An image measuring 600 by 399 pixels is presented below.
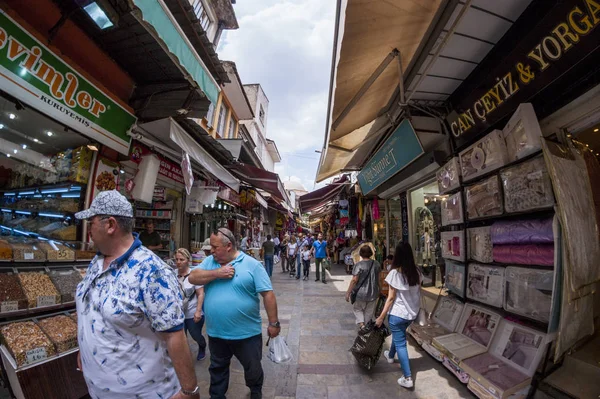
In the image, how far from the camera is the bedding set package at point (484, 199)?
3.46 meters

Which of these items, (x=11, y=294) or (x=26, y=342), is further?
(x=11, y=294)

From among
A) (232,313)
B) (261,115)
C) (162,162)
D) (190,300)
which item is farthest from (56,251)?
(261,115)

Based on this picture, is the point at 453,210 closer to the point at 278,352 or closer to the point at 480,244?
the point at 480,244

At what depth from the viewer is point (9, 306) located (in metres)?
2.57

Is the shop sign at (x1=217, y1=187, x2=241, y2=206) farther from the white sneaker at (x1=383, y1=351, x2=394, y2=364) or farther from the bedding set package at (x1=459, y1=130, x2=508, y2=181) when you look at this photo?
the bedding set package at (x1=459, y1=130, x2=508, y2=181)

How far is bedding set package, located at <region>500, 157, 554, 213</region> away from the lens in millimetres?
2729

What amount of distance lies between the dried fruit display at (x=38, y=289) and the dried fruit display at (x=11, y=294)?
51mm

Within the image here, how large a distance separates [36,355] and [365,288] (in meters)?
3.90

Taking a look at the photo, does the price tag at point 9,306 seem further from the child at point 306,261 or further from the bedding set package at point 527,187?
the child at point 306,261

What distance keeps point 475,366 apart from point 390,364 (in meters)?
1.15

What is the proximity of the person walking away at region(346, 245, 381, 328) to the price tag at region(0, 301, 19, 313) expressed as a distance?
389cm

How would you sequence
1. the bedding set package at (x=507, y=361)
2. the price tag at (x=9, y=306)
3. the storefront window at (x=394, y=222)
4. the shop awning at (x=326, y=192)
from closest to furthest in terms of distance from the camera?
the price tag at (x=9, y=306)
the bedding set package at (x=507, y=361)
the storefront window at (x=394, y=222)
the shop awning at (x=326, y=192)

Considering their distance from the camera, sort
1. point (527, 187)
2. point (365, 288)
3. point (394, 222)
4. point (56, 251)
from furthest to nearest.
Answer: point (394, 222) < point (365, 288) < point (56, 251) < point (527, 187)

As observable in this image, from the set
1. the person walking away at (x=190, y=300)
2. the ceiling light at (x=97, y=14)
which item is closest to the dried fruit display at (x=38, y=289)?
the person walking away at (x=190, y=300)
